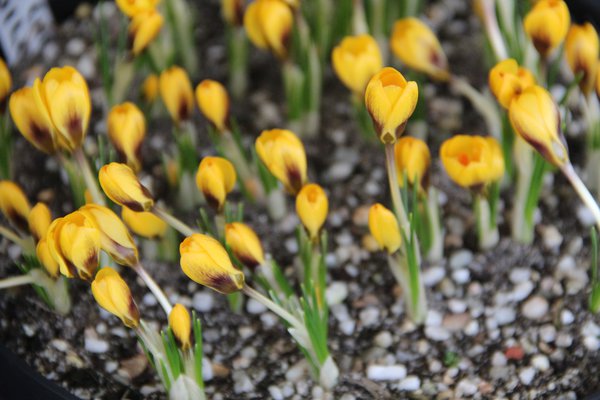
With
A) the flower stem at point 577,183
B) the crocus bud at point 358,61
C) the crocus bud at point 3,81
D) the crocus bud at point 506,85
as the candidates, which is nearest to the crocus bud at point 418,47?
the crocus bud at point 358,61

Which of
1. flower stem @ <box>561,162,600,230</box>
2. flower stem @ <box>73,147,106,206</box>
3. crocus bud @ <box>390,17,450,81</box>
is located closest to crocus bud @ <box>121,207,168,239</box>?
flower stem @ <box>73,147,106,206</box>

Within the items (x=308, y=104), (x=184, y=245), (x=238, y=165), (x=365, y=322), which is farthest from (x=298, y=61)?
(x=184, y=245)

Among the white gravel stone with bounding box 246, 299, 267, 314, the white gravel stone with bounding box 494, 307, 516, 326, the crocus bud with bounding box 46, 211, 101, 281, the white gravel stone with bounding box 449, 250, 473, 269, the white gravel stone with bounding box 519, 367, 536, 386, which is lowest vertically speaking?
the white gravel stone with bounding box 519, 367, 536, 386

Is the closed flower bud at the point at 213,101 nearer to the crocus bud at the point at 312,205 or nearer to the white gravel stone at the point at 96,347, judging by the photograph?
the crocus bud at the point at 312,205

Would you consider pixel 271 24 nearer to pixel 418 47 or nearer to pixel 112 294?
pixel 418 47

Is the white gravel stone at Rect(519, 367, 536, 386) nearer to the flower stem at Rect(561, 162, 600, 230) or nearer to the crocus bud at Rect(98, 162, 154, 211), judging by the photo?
the flower stem at Rect(561, 162, 600, 230)

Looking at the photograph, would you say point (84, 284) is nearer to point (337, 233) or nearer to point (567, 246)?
point (337, 233)

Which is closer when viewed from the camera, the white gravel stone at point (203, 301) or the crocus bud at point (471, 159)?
the crocus bud at point (471, 159)
